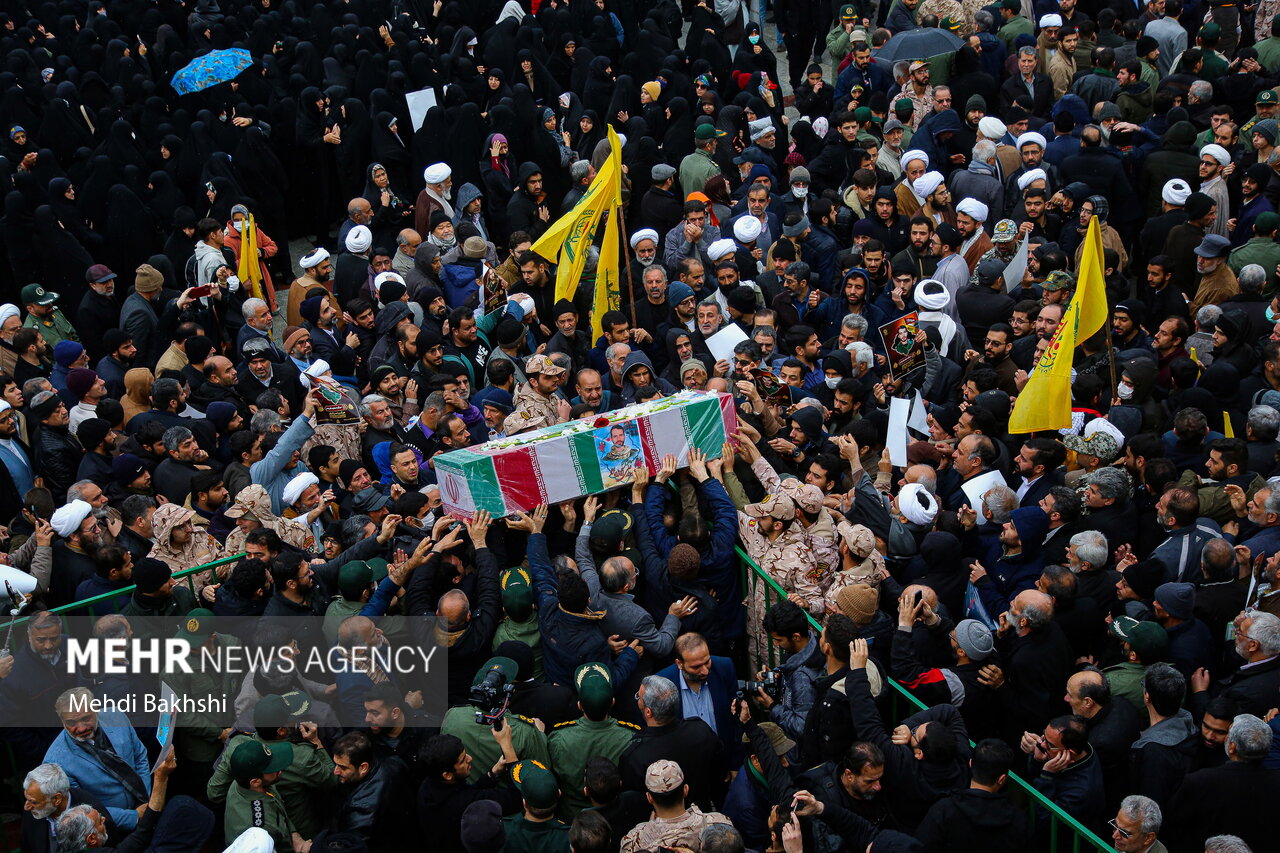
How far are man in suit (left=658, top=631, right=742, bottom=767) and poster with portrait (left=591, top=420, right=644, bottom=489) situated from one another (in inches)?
50.5

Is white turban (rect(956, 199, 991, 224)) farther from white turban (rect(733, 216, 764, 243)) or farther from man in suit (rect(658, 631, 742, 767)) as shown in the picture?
man in suit (rect(658, 631, 742, 767))

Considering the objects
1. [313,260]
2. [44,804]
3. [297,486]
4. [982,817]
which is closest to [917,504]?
[982,817]

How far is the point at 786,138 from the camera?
14.5 m

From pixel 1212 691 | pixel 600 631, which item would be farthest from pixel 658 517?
pixel 1212 691

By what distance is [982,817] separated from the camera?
17.8ft

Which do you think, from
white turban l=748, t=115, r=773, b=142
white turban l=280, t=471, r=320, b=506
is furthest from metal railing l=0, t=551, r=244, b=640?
white turban l=748, t=115, r=773, b=142

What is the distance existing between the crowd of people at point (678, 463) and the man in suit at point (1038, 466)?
0.04 m

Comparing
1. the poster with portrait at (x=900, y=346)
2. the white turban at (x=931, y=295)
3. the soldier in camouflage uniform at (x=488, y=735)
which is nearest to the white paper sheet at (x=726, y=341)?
the poster with portrait at (x=900, y=346)

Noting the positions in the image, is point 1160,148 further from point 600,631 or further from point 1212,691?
point 600,631

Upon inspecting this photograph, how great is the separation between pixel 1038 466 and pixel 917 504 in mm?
959

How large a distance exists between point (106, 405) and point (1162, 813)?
6.91m

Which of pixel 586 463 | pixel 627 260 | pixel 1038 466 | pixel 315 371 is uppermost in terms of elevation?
pixel 315 371

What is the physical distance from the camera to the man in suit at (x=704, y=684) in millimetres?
6363

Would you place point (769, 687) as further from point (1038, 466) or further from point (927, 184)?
point (927, 184)
